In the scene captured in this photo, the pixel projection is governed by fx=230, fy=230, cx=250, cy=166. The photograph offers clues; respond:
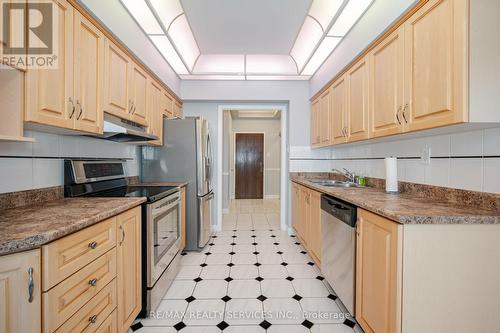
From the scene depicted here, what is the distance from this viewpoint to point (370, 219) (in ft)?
4.65

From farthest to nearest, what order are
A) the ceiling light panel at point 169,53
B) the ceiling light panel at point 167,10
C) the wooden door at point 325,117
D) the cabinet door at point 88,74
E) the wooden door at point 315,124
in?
the wooden door at point 315,124 → the wooden door at point 325,117 → the ceiling light panel at point 169,53 → the ceiling light panel at point 167,10 → the cabinet door at point 88,74

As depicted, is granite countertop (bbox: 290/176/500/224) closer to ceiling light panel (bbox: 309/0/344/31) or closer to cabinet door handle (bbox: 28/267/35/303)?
cabinet door handle (bbox: 28/267/35/303)

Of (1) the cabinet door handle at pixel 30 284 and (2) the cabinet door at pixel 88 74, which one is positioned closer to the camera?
(1) the cabinet door handle at pixel 30 284

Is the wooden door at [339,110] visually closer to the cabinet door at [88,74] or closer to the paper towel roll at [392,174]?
the paper towel roll at [392,174]

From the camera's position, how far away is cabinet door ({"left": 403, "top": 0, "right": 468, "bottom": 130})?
119 centimetres

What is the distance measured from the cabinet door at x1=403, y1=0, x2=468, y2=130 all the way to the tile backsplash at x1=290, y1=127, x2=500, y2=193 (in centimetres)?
34

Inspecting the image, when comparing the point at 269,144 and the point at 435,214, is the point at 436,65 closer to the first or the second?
the point at 435,214

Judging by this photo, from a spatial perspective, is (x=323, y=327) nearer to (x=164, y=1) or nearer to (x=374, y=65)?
(x=374, y=65)

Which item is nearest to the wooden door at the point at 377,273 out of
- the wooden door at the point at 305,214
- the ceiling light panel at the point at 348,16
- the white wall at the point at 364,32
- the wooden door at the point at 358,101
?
the wooden door at the point at 358,101

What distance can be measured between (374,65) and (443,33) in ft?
2.25

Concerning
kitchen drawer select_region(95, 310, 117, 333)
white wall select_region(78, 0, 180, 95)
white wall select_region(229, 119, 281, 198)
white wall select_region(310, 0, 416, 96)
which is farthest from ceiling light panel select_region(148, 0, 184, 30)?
white wall select_region(229, 119, 281, 198)

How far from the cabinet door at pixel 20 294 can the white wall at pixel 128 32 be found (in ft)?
5.18

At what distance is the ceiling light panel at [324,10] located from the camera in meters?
2.14

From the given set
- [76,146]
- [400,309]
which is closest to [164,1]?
[76,146]
